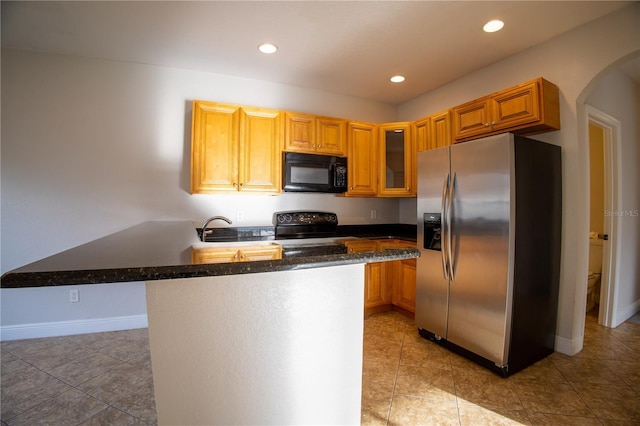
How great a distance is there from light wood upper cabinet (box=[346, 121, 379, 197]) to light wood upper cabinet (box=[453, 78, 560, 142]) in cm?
105

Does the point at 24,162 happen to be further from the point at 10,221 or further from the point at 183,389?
the point at 183,389

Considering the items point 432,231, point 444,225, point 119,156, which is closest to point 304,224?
point 432,231

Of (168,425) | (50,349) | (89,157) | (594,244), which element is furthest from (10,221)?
(594,244)

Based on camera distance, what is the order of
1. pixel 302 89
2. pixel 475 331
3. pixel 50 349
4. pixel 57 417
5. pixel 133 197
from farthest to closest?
pixel 302 89 < pixel 133 197 < pixel 50 349 < pixel 475 331 < pixel 57 417

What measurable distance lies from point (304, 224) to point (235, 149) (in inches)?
43.6

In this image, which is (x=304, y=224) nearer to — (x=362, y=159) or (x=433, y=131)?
(x=362, y=159)

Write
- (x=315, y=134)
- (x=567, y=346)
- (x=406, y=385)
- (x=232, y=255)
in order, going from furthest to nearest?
(x=315, y=134) → (x=567, y=346) → (x=406, y=385) → (x=232, y=255)

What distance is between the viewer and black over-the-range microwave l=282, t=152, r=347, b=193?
2.94 metres

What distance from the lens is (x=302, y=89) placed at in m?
3.34

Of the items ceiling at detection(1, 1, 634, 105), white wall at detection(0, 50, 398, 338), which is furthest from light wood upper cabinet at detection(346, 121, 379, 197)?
white wall at detection(0, 50, 398, 338)

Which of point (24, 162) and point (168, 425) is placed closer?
point (168, 425)

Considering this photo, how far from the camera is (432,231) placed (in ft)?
8.12

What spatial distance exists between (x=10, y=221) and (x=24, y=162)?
0.54 metres

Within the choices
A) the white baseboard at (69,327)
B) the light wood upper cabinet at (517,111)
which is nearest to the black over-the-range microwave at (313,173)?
the light wood upper cabinet at (517,111)
